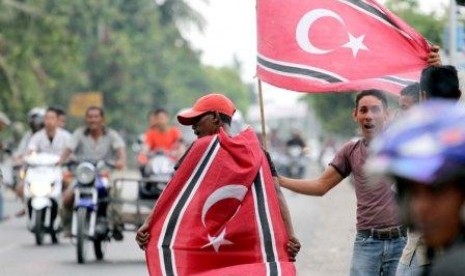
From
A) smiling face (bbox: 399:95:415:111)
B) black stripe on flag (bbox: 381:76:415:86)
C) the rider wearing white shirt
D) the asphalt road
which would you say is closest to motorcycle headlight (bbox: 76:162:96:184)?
the asphalt road

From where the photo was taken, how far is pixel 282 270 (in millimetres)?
6961

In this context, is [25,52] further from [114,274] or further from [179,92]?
[179,92]

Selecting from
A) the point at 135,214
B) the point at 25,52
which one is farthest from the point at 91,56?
the point at 135,214

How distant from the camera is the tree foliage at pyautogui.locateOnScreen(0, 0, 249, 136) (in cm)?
3978

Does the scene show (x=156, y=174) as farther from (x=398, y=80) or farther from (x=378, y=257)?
(x=378, y=257)

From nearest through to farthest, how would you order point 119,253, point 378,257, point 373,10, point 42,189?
point 378,257 < point 373,10 < point 119,253 < point 42,189

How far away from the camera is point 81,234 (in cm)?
1388

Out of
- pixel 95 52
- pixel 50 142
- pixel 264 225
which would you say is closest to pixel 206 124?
pixel 264 225

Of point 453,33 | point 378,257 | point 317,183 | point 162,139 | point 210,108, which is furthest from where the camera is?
point 162,139

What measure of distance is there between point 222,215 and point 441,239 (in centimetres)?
425

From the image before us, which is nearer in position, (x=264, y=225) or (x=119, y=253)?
(x=264, y=225)

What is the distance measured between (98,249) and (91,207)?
0.58m

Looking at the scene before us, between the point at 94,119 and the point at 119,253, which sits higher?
the point at 94,119

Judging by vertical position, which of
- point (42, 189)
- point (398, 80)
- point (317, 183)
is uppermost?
point (398, 80)
